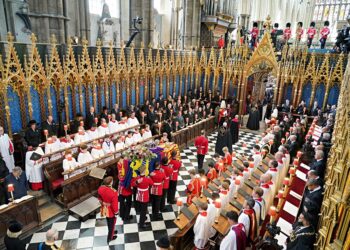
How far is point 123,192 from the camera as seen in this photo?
22.8 feet

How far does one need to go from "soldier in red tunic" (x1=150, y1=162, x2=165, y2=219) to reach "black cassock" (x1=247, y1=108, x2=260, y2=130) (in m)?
11.1

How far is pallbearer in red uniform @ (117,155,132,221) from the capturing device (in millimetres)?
6855

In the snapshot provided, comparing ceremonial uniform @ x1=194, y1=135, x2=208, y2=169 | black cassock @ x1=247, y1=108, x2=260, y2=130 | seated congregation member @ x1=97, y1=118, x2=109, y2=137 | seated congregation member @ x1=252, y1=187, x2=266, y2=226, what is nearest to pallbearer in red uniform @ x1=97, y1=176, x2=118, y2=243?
seated congregation member @ x1=252, y1=187, x2=266, y2=226

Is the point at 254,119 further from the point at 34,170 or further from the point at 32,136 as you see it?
the point at 34,170

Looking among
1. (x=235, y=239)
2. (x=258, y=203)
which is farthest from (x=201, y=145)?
(x=235, y=239)

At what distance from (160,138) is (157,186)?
4485 mm

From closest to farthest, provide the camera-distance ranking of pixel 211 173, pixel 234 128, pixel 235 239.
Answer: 1. pixel 235 239
2. pixel 211 173
3. pixel 234 128

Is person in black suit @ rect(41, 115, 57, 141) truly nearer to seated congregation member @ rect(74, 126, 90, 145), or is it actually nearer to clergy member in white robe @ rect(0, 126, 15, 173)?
seated congregation member @ rect(74, 126, 90, 145)

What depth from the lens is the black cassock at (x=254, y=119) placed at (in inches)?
651

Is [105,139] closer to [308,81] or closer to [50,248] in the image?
[50,248]

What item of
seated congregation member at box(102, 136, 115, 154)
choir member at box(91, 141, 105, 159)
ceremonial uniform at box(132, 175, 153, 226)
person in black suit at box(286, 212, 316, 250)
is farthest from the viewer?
seated congregation member at box(102, 136, 115, 154)

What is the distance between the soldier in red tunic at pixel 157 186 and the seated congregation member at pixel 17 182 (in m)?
3.28

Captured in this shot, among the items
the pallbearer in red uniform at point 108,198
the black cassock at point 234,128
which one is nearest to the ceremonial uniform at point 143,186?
the pallbearer in red uniform at point 108,198

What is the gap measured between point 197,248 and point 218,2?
2218 cm
